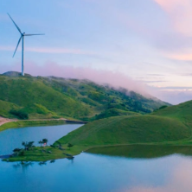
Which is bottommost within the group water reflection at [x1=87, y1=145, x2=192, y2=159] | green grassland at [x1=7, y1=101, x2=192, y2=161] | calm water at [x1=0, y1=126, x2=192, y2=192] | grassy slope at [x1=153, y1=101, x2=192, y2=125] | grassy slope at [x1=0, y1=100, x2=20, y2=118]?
calm water at [x1=0, y1=126, x2=192, y2=192]

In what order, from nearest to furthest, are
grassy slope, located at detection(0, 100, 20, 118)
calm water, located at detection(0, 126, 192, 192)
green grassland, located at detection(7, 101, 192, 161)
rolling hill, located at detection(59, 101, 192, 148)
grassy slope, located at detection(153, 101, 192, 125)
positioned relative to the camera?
calm water, located at detection(0, 126, 192, 192) < green grassland, located at detection(7, 101, 192, 161) < rolling hill, located at detection(59, 101, 192, 148) < grassy slope, located at detection(153, 101, 192, 125) < grassy slope, located at detection(0, 100, 20, 118)

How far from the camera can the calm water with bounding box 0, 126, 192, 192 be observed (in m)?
37.7

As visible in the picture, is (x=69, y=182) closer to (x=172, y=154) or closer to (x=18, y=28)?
(x=172, y=154)

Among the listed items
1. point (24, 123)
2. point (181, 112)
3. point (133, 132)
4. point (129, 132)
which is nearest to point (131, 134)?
point (129, 132)

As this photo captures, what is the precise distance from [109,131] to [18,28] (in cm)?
9114

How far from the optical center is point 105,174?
142 feet

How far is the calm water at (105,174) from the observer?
1484 inches

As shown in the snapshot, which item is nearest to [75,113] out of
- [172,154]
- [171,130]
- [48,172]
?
[171,130]

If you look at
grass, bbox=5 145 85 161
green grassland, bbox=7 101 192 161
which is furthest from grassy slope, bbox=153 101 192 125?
grass, bbox=5 145 85 161

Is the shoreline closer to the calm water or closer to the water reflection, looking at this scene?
the water reflection

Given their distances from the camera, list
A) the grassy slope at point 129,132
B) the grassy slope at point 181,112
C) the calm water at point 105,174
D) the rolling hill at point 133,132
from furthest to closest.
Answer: the grassy slope at point 181,112, the grassy slope at point 129,132, the rolling hill at point 133,132, the calm water at point 105,174

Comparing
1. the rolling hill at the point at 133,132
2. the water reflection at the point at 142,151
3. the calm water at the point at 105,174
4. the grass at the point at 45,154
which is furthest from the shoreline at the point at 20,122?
the calm water at the point at 105,174

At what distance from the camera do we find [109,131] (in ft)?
242

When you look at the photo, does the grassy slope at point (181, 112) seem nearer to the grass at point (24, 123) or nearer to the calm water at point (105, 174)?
the calm water at point (105, 174)
